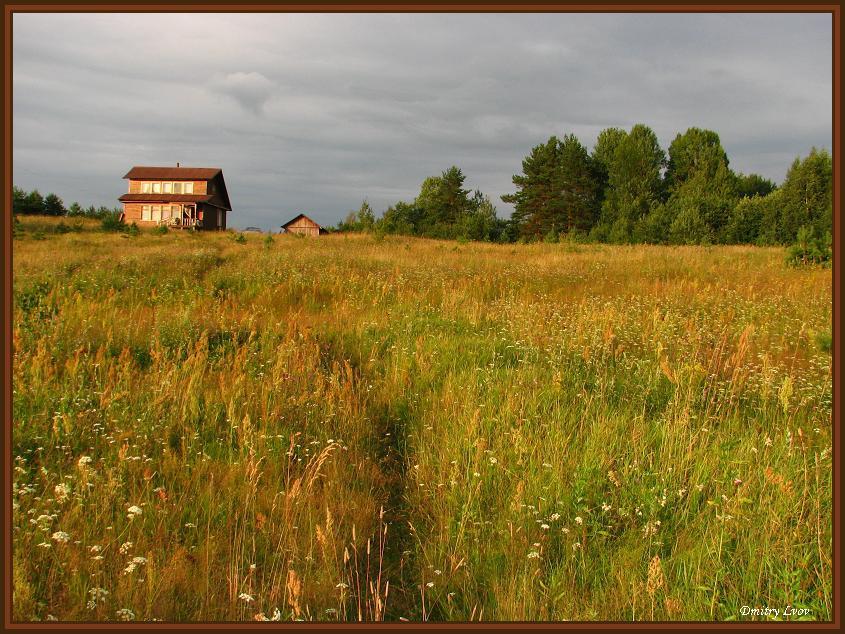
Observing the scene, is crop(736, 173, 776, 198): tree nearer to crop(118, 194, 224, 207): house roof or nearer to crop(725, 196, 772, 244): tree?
crop(725, 196, 772, 244): tree

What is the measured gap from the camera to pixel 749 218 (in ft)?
106

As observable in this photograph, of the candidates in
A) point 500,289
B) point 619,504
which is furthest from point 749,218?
point 619,504

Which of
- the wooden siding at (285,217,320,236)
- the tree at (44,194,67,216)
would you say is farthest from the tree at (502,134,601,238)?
the tree at (44,194,67,216)

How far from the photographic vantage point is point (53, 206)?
82.3ft

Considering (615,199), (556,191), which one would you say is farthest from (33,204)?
(615,199)

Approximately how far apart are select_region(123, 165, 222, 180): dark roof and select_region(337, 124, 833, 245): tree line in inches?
553

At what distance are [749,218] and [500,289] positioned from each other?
3096 cm

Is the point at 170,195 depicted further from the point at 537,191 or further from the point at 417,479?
the point at 417,479

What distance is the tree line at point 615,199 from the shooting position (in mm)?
34406

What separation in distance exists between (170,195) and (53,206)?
20.3 meters

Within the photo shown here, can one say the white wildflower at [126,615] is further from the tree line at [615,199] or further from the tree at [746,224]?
the tree at [746,224]

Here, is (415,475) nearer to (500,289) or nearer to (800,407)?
(800,407)

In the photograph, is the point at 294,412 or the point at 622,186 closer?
the point at 294,412

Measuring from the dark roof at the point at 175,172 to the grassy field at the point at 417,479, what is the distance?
4446 centimetres
